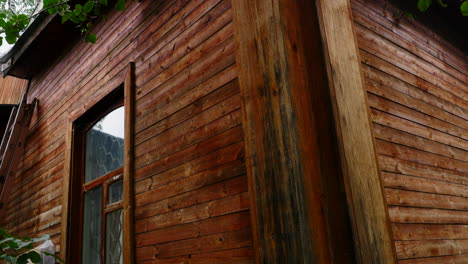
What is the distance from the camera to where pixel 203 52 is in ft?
10.3

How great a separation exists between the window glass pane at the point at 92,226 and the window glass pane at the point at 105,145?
24 centimetres

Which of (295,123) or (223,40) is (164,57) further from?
(295,123)

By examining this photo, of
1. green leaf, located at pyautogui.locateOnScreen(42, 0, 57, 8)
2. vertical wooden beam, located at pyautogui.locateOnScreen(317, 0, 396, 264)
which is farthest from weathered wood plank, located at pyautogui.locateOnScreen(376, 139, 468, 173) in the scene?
green leaf, located at pyautogui.locateOnScreen(42, 0, 57, 8)

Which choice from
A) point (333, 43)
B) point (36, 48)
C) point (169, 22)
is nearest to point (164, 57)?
point (169, 22)

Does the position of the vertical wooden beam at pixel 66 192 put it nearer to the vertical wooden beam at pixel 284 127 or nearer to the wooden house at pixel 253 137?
the wooden house at pixel 253 137

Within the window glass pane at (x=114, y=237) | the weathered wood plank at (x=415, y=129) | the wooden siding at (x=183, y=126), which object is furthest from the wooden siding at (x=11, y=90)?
the weathered wood plank at (x=415, y=129)

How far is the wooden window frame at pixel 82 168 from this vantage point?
367cm

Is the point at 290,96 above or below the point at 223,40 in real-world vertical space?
below

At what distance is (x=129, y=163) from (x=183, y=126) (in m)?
0.81

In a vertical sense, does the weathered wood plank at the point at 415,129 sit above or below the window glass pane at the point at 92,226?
above

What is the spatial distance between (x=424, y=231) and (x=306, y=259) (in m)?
1.80

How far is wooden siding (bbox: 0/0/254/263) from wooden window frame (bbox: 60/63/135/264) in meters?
0.07

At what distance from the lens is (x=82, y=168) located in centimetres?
498

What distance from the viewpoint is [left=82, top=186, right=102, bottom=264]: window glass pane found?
4445 mm
